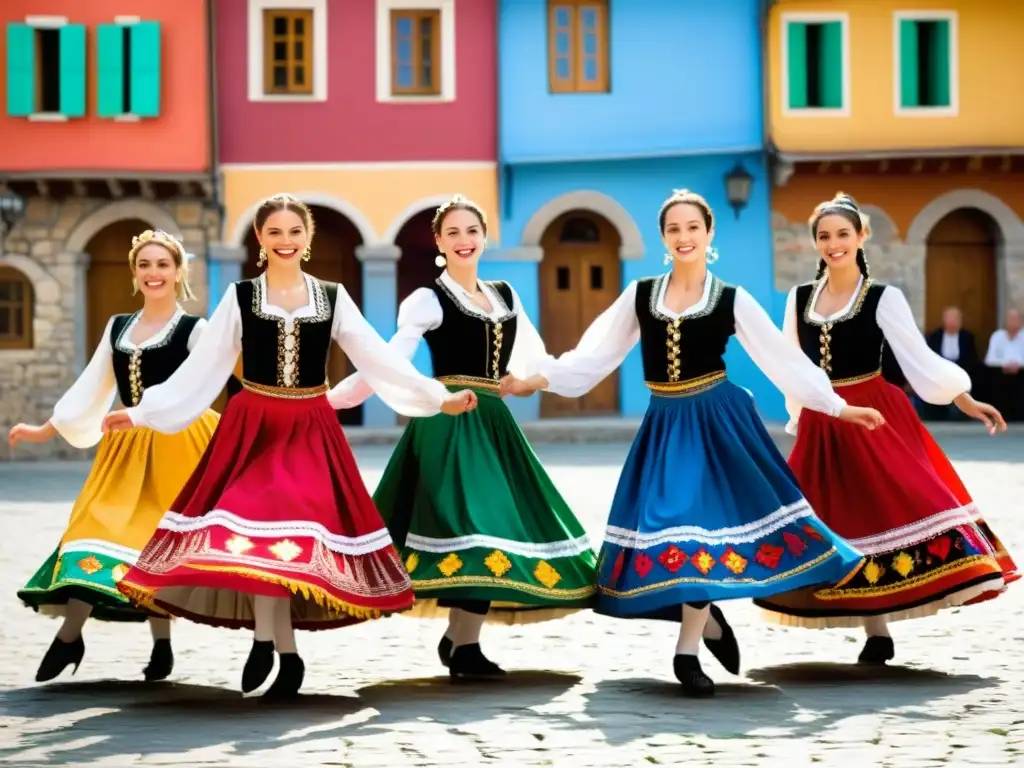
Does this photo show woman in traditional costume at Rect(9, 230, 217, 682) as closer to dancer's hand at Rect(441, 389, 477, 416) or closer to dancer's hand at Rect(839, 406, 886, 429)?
dancer's hand at Rect(441, 389, 477, 416)

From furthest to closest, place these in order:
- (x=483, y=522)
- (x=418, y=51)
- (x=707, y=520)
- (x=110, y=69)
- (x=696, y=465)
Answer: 1. (x=418, y=51)
2. (x=110, y=69)
3. (x=483, y=522)
4. (x=696, y=465)
5. (x=707, y=520)

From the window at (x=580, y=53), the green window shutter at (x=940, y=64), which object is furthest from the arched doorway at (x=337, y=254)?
the green window shutter at (x=940, y=64)

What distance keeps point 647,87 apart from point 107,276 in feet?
24.1

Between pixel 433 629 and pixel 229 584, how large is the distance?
8.12 feet

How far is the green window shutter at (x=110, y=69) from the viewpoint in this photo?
23.6 meters

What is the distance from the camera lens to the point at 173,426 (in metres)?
6.78

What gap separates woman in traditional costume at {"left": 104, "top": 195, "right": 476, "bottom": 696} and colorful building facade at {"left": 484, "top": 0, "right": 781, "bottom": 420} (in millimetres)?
17624

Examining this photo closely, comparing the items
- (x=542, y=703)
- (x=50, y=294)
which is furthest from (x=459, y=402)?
(x=50, y=294)

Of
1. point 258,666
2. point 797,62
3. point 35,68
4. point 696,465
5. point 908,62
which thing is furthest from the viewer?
point 908,62

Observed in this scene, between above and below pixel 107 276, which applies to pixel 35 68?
above

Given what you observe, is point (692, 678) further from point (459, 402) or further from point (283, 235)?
point (283, 235)

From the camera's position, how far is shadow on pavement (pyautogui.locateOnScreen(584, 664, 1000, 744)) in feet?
18.9

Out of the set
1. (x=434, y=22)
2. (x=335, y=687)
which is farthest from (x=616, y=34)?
(x=335, y=687)

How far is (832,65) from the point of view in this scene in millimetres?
24594
